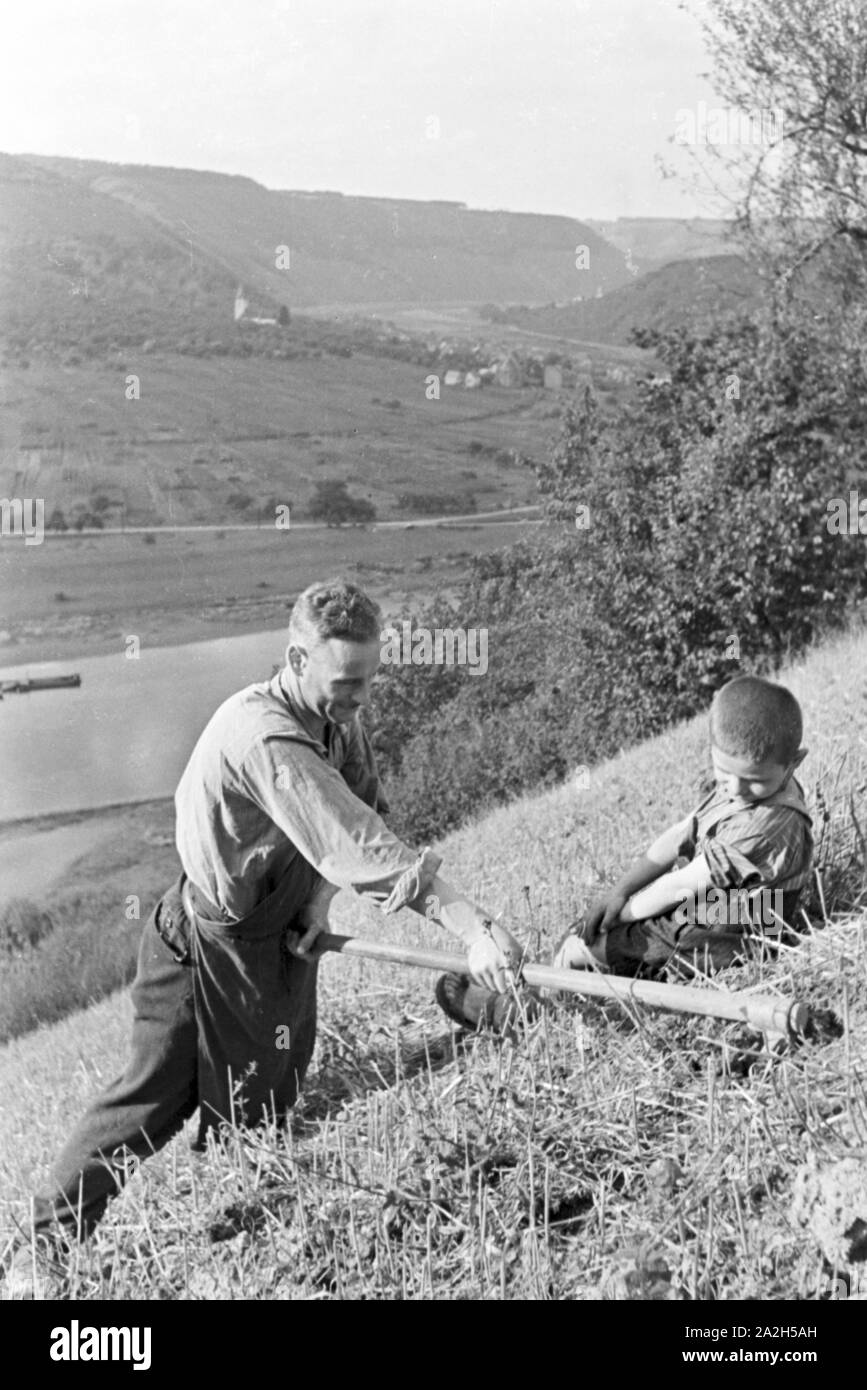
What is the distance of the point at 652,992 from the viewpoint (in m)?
3.49

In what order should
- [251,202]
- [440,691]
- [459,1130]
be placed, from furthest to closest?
[251,202], [440,691], [459,1130]

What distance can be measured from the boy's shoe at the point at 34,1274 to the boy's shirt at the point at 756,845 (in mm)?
1779

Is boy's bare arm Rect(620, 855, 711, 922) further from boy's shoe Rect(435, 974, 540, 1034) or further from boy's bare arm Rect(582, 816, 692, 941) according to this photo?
boy's shoe Rect(435, 974, 540, 1034)

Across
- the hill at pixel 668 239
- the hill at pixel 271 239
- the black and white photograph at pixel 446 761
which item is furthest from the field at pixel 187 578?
the hill at pixel 668 239

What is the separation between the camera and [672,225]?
30.2m

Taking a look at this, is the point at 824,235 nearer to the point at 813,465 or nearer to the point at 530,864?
the point at 813,465

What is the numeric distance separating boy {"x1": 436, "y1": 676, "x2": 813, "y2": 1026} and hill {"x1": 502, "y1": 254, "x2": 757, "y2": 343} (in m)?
18.8

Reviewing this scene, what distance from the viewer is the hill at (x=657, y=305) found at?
25.1 metres

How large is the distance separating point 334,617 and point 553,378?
185 feet

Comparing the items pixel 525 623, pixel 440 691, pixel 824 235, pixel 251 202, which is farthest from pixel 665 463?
pixel 251 202

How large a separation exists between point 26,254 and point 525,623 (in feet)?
105

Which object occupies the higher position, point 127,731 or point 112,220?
point 112,220

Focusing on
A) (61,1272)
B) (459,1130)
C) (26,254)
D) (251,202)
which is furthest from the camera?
(251,202)

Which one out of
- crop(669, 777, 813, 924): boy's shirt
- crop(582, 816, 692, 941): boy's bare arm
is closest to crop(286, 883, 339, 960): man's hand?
crop(582, 816, 692, 941): boy's bare arm
